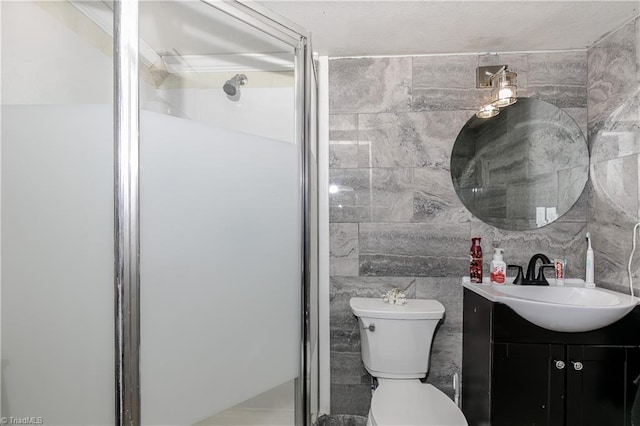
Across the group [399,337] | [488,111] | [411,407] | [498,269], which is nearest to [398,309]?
[399,337]

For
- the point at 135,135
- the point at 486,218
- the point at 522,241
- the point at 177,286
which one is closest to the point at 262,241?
the point at 177,286

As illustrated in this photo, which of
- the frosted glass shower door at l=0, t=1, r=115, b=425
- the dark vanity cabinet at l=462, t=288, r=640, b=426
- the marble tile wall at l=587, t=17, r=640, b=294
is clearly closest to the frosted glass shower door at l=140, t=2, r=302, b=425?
the frosted glass shower door at l=0, t=1, r=115, b=425

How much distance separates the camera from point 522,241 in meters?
1.71

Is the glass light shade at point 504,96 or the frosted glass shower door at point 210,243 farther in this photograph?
the glass light shade at point 504,96

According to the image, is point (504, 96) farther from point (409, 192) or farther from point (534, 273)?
point (534, 273)

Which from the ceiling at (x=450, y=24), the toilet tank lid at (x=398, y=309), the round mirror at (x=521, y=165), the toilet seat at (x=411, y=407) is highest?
the ceiling at (x=450, y=24)

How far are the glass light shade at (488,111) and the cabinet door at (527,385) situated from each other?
1.12 metres

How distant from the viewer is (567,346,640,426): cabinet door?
128 centimetres

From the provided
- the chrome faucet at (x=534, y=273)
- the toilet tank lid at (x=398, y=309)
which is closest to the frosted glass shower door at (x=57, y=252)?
the toilet tank lid at (x=398, y=309)

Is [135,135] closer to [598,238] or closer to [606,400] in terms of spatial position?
[606,400]

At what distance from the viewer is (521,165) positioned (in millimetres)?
1718

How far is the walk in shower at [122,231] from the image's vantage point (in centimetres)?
87

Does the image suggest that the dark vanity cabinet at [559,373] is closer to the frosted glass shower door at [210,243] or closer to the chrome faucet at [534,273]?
the chrome faucet at [534,273]

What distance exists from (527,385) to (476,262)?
0.58 m
